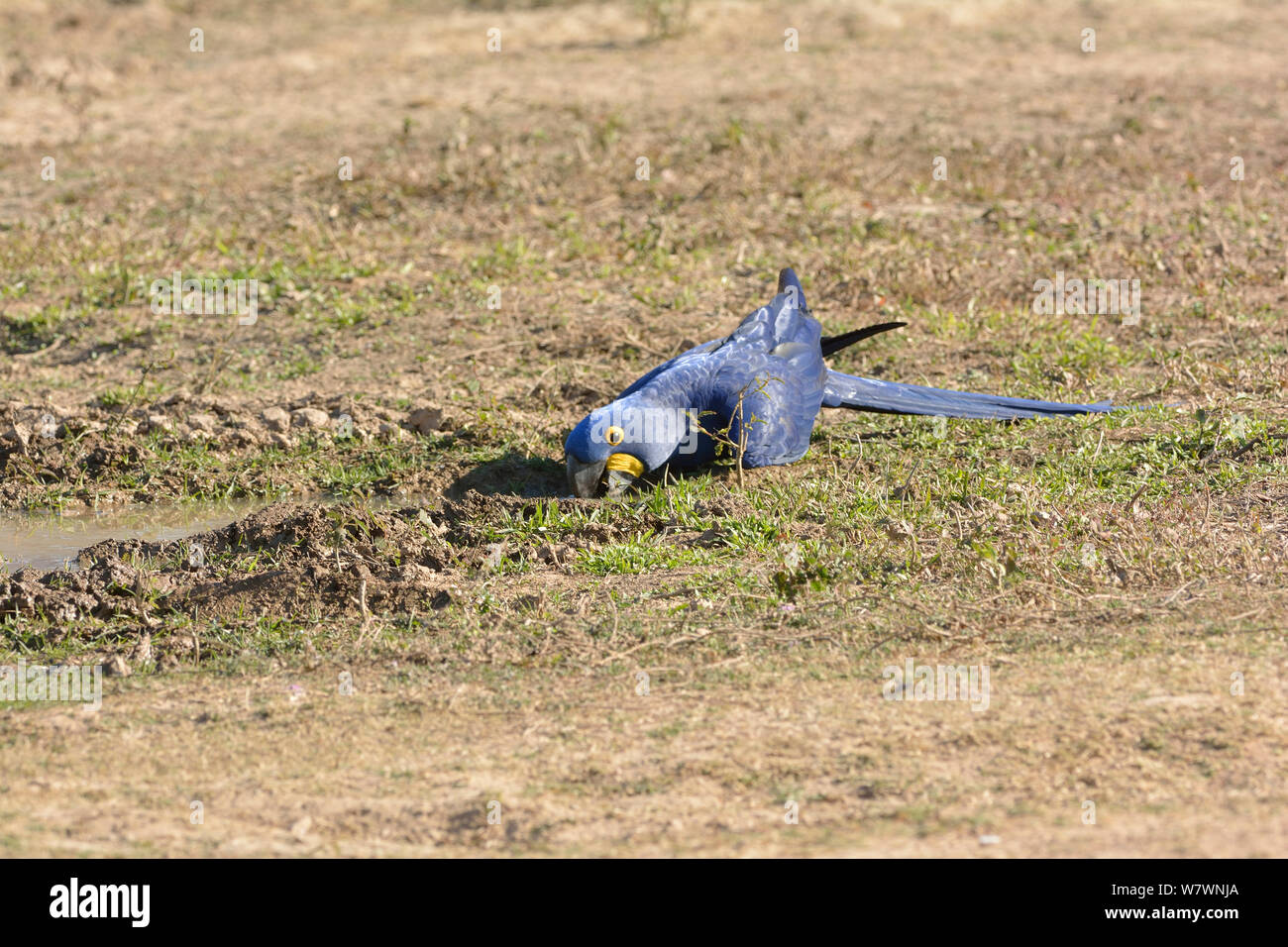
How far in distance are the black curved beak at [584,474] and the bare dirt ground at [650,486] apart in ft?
0.34

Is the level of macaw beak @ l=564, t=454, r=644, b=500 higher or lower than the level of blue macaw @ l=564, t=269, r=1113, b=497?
lower

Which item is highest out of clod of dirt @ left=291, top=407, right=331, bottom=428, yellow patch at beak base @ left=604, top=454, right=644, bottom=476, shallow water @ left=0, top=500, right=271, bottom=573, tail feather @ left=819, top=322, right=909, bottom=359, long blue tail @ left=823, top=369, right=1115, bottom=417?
tail feather @ left=819, top=322, right=909, bottom=359

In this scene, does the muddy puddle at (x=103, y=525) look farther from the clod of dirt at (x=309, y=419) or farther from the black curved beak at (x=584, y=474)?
the black curved beak at (x=584, y=474)

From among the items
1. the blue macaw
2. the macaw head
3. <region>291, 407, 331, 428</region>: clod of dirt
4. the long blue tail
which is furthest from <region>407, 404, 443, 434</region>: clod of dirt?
the long blue tail

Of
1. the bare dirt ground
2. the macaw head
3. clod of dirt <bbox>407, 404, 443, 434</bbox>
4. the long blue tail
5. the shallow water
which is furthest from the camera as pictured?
clod of dirt <bbox>407, 404, 443, 434</bbox>

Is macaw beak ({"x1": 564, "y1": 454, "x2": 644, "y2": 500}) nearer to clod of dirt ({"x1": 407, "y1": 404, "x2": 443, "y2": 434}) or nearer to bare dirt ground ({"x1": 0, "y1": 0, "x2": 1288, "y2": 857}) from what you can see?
bare dirt ground ({"x1": 0, "y1": 0, "x2": 1288, "y2": 857})

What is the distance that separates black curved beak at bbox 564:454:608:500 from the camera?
257 inches

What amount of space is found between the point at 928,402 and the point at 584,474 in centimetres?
196

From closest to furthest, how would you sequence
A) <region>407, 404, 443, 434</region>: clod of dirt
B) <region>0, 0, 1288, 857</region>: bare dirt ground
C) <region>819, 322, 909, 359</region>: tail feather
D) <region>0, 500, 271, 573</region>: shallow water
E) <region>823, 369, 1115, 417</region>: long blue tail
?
<region>0, 0, 1288, 857</region>: bare dirt ground → <region>0, 500, 271, 573</region>: shallow water → <region>823, 369, 1115, 417</region>: long blue tail → <region>819, 322, 909, 359</region>: tail feather → <region>407, 404, 443, 434</region>: clod of dirt

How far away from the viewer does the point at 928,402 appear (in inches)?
290

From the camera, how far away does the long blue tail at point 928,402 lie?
734cm

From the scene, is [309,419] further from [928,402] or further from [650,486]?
[928,402]

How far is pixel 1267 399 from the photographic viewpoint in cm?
743
